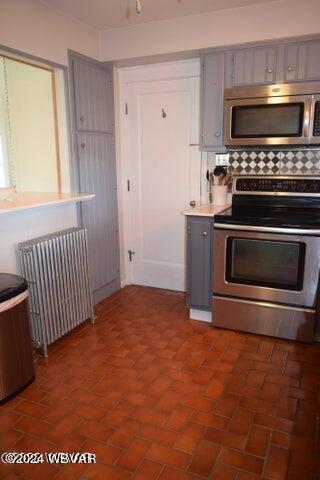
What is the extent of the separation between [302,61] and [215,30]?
71cm

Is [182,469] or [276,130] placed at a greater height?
[276,130]

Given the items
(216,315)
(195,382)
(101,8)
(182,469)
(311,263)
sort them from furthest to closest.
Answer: (216,315) → (101,8) → (311,263) → (195,382) → (182,469)

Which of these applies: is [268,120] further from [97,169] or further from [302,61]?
[97,169]

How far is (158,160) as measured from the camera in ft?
11.8

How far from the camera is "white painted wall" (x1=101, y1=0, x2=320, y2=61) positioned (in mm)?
2584

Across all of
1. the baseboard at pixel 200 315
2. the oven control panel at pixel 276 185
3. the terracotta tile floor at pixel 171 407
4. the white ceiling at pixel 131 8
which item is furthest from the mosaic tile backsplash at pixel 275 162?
the terracotta tile floor at pixel 171 407

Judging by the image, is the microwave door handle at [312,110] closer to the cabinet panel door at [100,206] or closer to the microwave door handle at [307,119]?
the microwave door handle at [307,119]

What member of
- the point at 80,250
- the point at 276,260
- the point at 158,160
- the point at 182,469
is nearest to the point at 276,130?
the point at 276,260

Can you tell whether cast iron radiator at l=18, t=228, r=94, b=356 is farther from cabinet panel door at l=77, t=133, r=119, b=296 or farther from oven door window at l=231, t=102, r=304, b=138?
oven door window at l=231, t=102, r=304, b=138

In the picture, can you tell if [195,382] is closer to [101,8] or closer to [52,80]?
[52,80]

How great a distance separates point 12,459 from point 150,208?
2.52 m

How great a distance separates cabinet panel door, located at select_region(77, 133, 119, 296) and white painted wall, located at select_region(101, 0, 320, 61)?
80cm

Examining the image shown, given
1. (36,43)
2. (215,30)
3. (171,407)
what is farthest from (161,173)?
(171,407)

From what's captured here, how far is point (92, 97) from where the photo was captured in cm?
316
